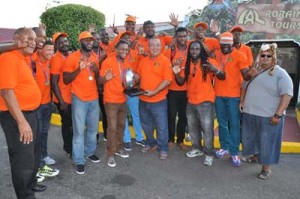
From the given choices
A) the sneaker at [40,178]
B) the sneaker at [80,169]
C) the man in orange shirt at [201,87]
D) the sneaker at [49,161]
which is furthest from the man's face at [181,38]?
the sneaker at [40,178]

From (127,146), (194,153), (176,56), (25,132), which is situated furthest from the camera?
(127,146)

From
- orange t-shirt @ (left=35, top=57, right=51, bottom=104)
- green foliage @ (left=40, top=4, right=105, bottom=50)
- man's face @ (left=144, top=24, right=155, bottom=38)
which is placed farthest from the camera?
green foliage @ (left=40, top=4, right=105, bottom=50)

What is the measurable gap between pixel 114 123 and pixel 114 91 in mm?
534

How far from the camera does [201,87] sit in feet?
17.1

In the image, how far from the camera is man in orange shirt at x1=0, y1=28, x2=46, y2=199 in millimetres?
3365

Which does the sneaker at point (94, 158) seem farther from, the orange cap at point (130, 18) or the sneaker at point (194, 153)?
the orange cap at point (130, 18)

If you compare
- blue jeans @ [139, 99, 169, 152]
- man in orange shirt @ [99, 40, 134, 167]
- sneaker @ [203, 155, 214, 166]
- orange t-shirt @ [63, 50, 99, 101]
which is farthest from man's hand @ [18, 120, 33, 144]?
sneaker @ [203, 155, 214, 166]

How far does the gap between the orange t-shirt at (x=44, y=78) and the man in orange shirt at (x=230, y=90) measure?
8.97ft

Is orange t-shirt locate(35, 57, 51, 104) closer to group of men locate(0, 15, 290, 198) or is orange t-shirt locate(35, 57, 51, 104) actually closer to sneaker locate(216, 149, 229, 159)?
group of men locate(0, 15, 290, 198)

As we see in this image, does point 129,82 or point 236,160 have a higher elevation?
point 129,82

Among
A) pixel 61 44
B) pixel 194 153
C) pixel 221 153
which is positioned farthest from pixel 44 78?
pixel 221 153

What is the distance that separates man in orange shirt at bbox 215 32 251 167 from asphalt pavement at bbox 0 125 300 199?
18.4 inches

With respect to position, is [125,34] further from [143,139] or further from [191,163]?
[191,163]

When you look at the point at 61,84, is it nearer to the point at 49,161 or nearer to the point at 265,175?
the point at 49,161
